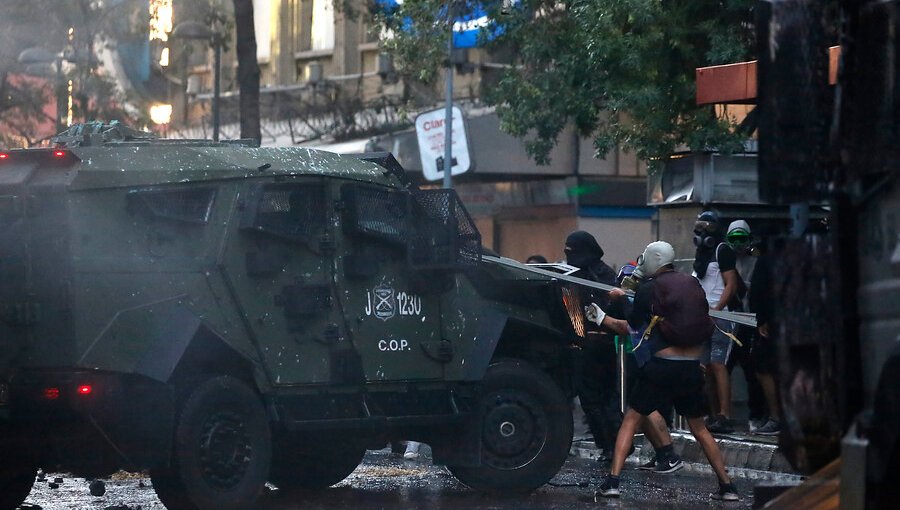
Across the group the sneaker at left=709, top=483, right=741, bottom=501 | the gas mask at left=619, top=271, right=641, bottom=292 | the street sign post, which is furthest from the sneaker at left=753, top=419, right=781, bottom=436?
the street sign post

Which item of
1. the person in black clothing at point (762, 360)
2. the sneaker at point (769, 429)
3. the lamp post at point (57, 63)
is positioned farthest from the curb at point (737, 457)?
the lamp post at point (57, 63)

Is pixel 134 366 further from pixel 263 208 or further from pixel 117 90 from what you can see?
pixel 117 90

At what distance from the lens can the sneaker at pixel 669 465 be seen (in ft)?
38.9

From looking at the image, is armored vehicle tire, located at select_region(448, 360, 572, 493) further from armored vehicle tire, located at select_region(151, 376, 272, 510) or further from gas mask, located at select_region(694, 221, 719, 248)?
gas mask, located at select_region(694, 221, 719, 248)

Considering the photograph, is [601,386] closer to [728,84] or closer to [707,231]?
[707,231]

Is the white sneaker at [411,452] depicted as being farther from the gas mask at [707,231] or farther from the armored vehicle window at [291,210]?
the armored vehicle window at [291,210]

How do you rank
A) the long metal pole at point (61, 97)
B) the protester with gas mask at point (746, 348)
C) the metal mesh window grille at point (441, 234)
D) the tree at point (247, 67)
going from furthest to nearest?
the long metal pole at point (61, 97) < the tree at point (247, 67) < the protester with gas mask at point (746, 348) < the metal mesh window grille at point (441, 234)

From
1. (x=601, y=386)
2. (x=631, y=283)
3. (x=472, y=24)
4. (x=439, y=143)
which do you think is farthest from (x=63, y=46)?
(x=631, y=283)

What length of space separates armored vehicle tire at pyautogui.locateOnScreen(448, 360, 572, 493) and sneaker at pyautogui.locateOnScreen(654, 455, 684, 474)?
4.79 feet

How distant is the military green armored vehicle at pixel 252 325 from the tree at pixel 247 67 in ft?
28.5

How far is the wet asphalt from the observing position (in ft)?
32.7

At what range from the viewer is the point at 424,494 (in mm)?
10594

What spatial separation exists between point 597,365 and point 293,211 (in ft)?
11.3

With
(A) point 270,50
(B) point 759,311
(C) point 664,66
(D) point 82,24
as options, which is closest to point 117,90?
(A) point 270,50
